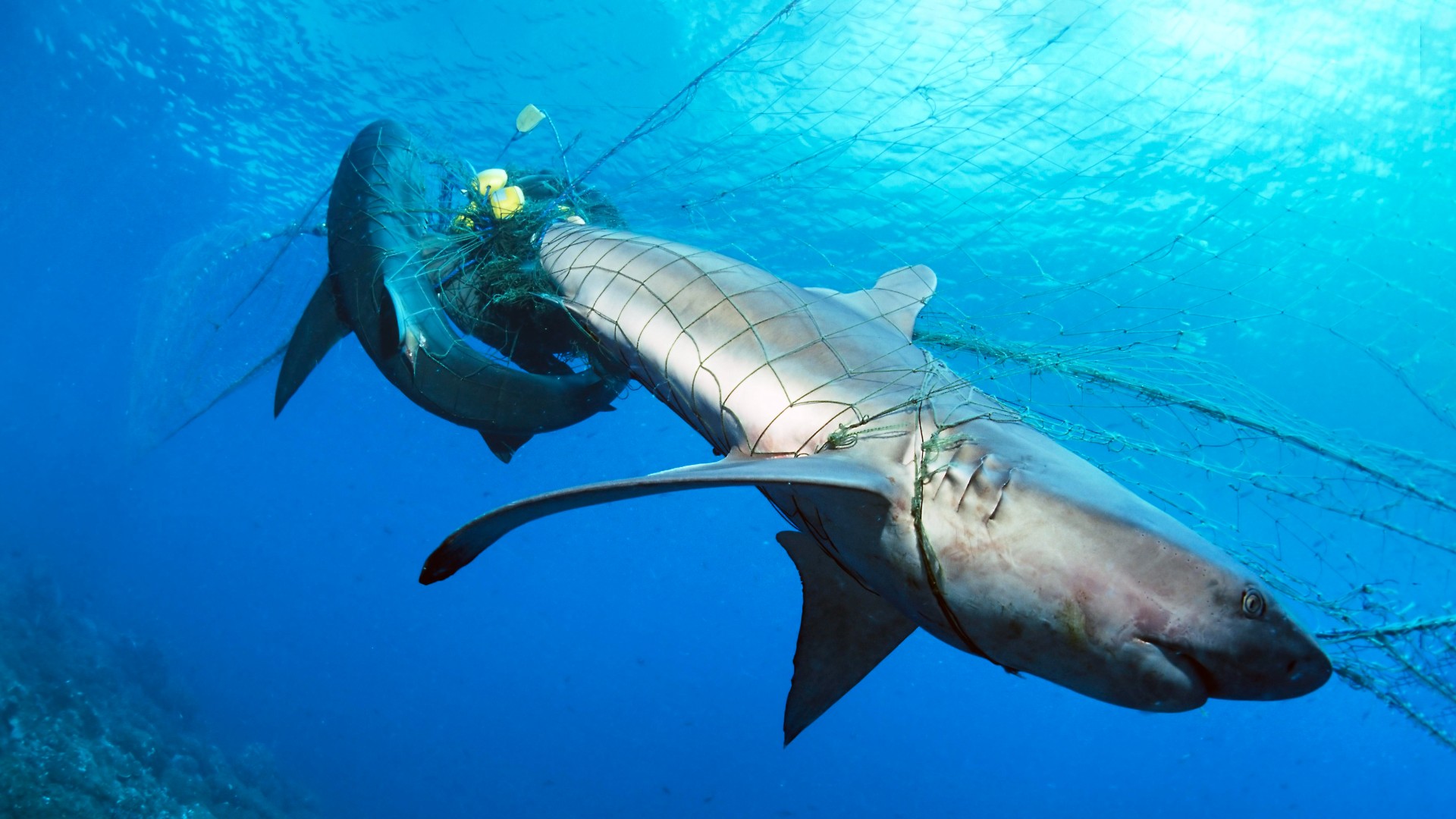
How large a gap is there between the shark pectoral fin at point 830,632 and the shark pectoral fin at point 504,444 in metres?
3.41

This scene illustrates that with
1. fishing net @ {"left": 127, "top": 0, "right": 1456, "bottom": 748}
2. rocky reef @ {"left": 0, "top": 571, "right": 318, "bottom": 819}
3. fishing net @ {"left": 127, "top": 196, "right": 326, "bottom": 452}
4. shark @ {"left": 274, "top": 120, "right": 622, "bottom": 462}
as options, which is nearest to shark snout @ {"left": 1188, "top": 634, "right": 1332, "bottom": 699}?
shark @ {"left": 274, "top": 120, "right": 622, "bottom": 462}

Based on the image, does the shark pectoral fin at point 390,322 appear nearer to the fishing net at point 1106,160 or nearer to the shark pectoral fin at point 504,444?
the shark pectoral fin at point 504,444

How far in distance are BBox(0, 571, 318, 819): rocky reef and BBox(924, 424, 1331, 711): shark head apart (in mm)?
17295

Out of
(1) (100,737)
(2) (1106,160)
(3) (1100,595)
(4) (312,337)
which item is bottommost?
(1) (100,737)

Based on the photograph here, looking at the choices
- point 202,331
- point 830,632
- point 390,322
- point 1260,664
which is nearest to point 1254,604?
point 1260,664

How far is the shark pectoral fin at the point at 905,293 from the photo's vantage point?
4.23 m

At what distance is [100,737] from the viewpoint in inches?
706

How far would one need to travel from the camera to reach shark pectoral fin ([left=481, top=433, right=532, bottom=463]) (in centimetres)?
631

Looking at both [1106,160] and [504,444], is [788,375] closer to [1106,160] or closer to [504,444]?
[504,444]

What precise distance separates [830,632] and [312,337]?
5076mm

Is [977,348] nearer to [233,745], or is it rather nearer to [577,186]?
[577,186]

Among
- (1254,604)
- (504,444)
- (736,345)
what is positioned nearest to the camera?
(1254,604)

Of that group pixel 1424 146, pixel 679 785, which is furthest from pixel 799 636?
pixel 679 785

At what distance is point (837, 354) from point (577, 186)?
4.20m
